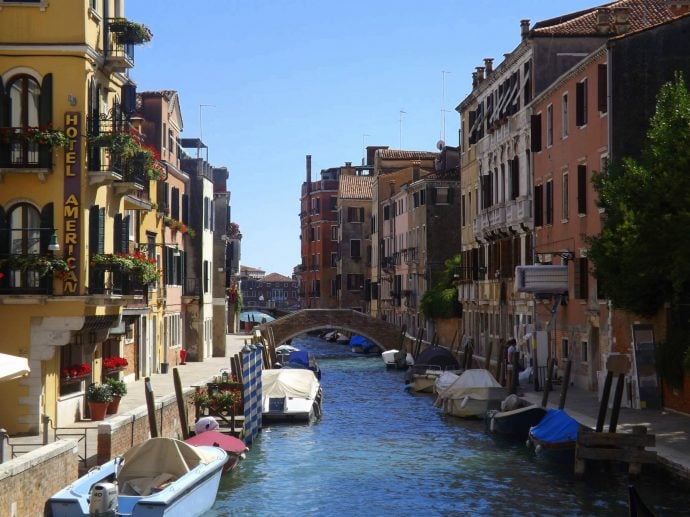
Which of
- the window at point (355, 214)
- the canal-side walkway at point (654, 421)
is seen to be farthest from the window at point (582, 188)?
the window at point (355, 214)

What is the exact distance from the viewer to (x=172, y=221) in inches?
1565

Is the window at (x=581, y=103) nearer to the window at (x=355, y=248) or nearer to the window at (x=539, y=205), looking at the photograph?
the window at (x=539, y=205)

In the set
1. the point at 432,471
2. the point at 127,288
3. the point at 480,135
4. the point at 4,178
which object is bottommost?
the point at 432,471

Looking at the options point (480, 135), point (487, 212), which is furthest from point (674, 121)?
point (480, 135)

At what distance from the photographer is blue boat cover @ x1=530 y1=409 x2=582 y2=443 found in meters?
22.7

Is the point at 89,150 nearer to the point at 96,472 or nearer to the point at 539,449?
the point at 96,472

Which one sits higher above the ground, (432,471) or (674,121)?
(674,121)

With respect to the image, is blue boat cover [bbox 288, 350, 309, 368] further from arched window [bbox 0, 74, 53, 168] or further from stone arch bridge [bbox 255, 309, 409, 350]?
arched window [bbox 0, 74, 53, 168]

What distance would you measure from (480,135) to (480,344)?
7.72 metres

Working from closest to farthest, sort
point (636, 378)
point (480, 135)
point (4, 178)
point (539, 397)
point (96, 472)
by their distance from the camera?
point (96, 472) → point (4, 178) → point (636, 378) → point (539, 397) → point (480, 135)

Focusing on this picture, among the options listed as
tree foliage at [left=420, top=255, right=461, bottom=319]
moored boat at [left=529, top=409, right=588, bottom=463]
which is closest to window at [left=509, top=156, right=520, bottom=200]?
tree foliage at [left=420, top=255, right=461, bottom=319]

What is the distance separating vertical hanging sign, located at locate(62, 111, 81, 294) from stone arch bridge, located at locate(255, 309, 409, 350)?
38.1 metres

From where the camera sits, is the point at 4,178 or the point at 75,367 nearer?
the point at 4,178

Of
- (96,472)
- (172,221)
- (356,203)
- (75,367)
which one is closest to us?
(96,472)
